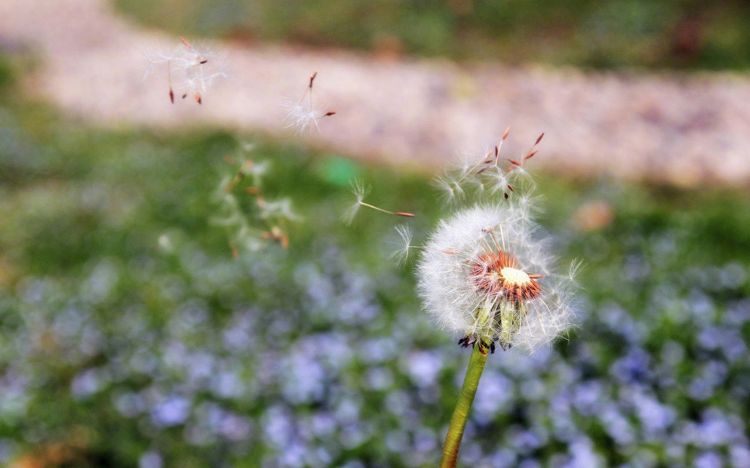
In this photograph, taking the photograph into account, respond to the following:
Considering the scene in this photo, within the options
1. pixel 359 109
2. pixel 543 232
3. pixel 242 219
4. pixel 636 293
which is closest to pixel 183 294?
pixel 543 232

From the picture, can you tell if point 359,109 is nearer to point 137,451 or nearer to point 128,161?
point 128,161

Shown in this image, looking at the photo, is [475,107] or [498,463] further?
[475,107]

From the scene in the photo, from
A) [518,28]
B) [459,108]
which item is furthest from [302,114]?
[518,28]

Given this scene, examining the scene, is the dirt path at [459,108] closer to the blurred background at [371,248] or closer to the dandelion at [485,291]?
the blurred background at [371,248]

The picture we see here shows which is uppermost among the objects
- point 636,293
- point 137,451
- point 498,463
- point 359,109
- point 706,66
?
point 706,66

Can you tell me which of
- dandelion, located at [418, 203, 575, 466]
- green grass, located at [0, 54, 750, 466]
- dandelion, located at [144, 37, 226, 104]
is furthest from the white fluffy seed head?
green grass, located at [0, 54, 750, 466]

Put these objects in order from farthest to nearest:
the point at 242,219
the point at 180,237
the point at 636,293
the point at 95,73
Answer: the point at 95,73 → the point at 180,237 → the point at 636,293 → the point at 242,219

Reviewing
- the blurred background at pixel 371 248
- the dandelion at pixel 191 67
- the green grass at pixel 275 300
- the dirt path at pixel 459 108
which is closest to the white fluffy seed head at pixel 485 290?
the blurred background at pixel 371 248
